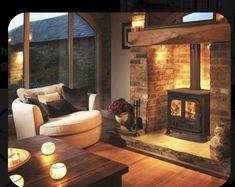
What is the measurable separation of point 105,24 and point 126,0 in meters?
0.69

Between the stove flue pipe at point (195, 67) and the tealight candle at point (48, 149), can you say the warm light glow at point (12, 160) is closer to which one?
the tealight candle at point (48, 149)

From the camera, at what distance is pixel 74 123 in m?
1.31

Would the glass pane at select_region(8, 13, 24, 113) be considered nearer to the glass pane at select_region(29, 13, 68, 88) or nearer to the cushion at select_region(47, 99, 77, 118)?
the glass pane at select_region(29, 13, 68, 88)

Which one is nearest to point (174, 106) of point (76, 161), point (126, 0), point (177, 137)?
point (177, 137)

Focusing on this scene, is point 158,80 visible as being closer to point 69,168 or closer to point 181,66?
point 181,66

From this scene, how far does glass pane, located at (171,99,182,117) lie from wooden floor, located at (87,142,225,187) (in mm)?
481

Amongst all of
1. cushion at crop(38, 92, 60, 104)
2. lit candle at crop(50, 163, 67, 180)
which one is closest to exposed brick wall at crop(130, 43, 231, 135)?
cushion at crop(38, 92, 60, 104)

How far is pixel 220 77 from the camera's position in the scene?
1559 mm

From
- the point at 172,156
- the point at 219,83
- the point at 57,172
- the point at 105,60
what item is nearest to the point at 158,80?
the point at 219,83

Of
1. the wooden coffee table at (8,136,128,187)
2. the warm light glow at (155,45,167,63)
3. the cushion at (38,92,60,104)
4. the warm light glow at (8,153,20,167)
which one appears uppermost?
the warm light glow at (155,45,167,63)

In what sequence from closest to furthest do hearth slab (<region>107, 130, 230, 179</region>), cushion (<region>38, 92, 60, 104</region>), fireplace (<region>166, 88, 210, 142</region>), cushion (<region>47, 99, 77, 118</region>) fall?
cushion (<region>38, 92, 60, 104</region>)
cushion (<region>47, 99, 77, 118</region>)
hearth slab (<region>107, 130, 230, 179</region>)
fireplace (<region>166, 88, 210, 142</region>)

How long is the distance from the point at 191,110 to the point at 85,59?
972 millimetres

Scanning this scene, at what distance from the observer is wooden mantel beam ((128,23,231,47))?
151cm

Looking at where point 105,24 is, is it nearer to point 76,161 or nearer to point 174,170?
point 76,161
